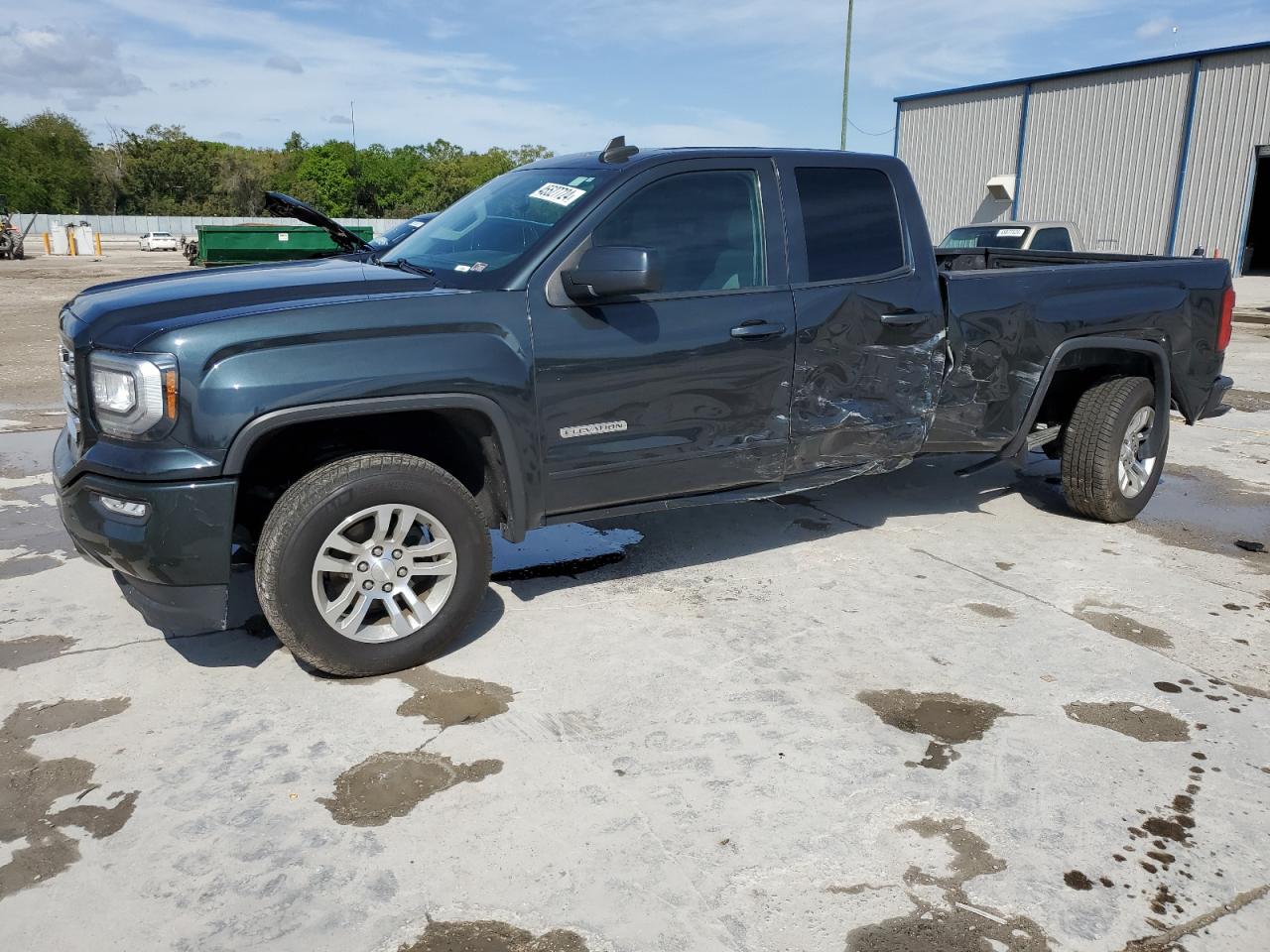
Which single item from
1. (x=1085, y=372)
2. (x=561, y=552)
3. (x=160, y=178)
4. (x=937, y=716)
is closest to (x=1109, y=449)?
(x=1085, y=372)

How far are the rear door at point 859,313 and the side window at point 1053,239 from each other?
8.42 metres

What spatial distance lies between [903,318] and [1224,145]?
77.0 ft

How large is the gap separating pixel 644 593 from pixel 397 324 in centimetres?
173

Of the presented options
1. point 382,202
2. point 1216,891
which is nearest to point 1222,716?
point 1216,891

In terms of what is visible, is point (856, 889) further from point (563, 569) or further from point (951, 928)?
point (563, 569)

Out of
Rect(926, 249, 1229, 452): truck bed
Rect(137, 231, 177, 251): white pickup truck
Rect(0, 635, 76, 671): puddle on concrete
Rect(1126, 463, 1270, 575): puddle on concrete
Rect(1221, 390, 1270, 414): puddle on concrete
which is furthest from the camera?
Rect(137, 231, 177, 251): white pickup truck

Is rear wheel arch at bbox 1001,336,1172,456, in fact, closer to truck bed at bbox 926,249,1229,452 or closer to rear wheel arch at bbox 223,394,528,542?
truck bed at bbox 926,249,1229,452

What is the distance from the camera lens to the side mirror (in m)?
3.50

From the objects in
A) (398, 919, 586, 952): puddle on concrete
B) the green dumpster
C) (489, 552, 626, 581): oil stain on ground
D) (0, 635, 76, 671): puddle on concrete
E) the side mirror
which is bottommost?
(398, 919, 586, 952): puddle on concrete

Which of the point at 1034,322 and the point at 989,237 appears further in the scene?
the point at 989,237

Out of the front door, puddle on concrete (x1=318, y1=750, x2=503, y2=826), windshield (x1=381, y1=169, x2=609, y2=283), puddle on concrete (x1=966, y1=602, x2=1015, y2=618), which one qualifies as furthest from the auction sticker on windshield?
puddle on concrete (x1=966, y1=602, x2=1015, y2=618)

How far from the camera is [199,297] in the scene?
3.31 meters

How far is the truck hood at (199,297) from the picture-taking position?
316cm

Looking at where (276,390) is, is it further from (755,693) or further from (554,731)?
(755,693)
